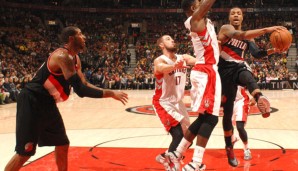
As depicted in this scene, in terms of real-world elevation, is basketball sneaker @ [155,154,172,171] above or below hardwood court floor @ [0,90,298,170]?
above

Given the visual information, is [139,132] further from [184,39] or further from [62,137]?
[184,39]

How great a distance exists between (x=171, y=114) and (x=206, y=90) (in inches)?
34.6

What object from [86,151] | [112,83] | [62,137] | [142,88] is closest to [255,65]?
[142,88]

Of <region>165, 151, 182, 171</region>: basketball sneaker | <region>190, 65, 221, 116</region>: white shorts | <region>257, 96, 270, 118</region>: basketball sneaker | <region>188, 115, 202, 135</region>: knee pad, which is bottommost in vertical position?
<region>165, 151, 182, 171</region>: basketball sneaker

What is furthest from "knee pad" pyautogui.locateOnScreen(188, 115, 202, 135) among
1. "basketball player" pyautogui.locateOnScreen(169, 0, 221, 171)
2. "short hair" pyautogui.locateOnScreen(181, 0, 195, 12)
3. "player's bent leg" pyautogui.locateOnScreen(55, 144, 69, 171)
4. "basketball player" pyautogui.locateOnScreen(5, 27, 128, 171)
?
"player's bent leg" pyautogui.locateOnScreen(55, 144, 69, 171)

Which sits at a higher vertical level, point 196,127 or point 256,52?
point 256,52

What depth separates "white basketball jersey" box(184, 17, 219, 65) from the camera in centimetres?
399

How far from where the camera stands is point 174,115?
15.3 feet

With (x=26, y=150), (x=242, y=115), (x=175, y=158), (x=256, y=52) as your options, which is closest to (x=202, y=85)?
(x=175, y=158)

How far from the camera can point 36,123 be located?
3.69 m

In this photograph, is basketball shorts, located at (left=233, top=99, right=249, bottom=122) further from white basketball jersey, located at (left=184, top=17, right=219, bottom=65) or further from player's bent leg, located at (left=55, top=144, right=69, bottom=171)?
player's bent leg, located at (left=55, top=144, right=69, bottom=171)

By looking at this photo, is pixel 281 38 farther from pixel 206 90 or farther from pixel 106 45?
pixel 106 45

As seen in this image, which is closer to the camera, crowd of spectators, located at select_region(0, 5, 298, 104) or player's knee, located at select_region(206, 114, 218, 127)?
player's knee, located at select_region(206, 114, 218, 127)

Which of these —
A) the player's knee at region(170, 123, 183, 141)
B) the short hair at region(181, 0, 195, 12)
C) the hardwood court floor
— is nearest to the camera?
the short hair at region(181, 0, 195, 12)
